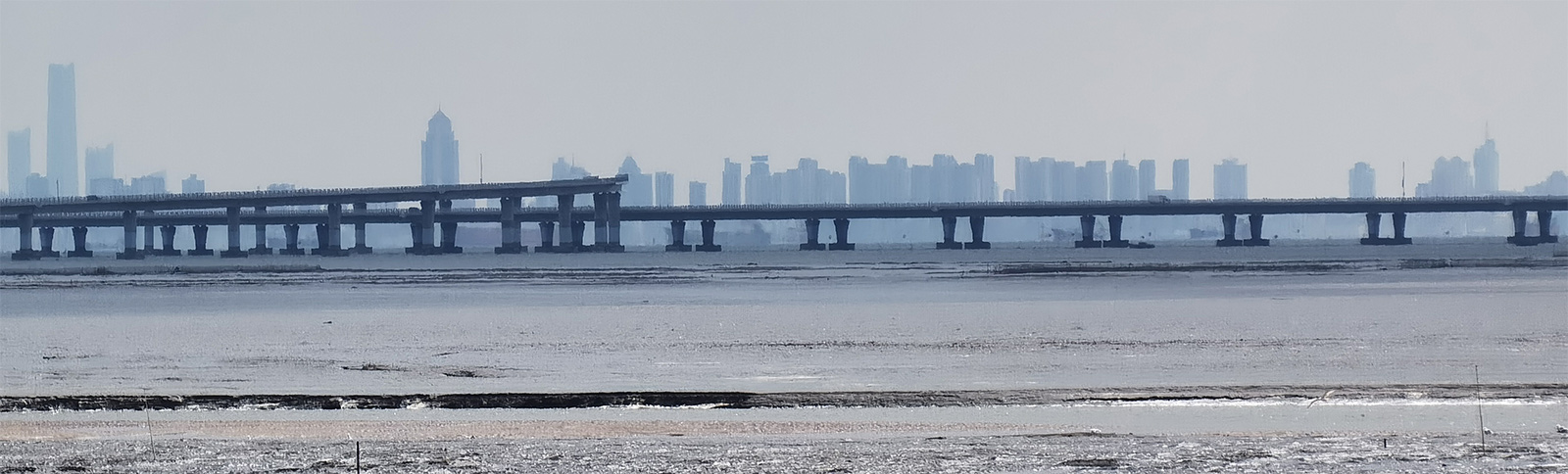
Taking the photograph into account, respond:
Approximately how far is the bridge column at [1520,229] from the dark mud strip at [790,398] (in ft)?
471

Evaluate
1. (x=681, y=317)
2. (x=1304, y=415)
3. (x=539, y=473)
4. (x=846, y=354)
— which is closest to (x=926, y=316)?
(x=681, y=317)

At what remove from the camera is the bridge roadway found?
162m

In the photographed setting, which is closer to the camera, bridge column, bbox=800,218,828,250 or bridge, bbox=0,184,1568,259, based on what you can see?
bridge, bbox=0,184,1568,259

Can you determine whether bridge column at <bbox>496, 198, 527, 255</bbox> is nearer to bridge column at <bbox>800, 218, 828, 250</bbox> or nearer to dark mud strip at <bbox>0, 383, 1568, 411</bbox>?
bridge column at <bbox>800, 218, 828, 250</bbox>

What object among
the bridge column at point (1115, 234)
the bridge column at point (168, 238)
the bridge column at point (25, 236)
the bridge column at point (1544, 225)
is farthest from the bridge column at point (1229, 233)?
the bridge column at point (168, 238)

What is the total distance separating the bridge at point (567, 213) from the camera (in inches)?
5896

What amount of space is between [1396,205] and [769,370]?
6005 inches

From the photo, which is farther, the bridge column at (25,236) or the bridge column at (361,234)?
the bridge column at (361,234)

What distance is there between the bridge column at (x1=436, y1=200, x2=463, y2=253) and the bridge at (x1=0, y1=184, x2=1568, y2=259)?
0.53ft

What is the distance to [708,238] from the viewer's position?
552ft

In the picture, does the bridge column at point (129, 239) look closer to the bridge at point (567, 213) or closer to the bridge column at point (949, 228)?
the bridge at point (567, 213)

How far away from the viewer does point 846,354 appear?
27406 millimetres

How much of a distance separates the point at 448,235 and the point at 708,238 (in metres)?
22.7

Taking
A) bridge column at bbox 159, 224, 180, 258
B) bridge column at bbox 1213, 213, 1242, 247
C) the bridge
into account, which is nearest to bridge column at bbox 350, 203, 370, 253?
A: the bridge
